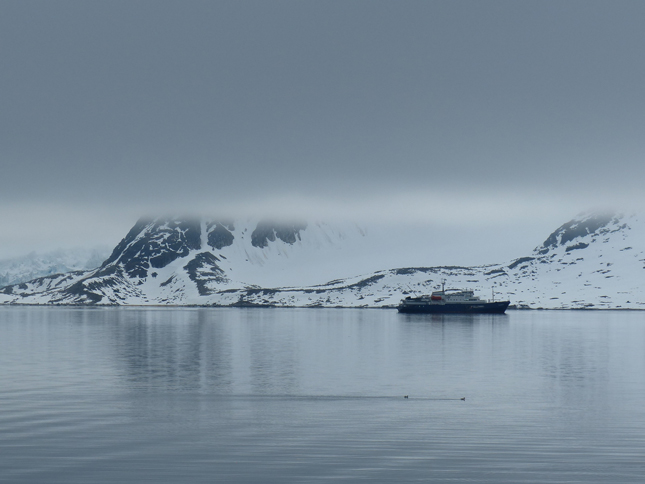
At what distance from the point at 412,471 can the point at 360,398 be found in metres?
25.7

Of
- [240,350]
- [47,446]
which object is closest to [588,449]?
[47,446]

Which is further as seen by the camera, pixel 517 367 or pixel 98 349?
pixel 98 349

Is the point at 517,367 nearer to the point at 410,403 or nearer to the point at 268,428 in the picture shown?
the point at 410,403

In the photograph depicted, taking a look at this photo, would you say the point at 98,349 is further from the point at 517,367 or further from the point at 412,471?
the point at 412,471

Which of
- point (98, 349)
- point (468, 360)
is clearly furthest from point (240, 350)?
point (468, 360)

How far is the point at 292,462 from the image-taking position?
3500 cm

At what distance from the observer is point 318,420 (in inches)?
1869

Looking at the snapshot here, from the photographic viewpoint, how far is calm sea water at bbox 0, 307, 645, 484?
110 ft

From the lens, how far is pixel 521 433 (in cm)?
4294

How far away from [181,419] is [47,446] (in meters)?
10.7

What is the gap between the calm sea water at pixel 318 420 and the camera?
1324 inches

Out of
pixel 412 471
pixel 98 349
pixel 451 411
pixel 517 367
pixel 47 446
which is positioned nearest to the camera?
pixel 412 471

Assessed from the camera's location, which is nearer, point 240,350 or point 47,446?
point 47,446

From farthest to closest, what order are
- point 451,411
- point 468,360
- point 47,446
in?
1. point 468,360
2. point 451,411
3. point 47,446
